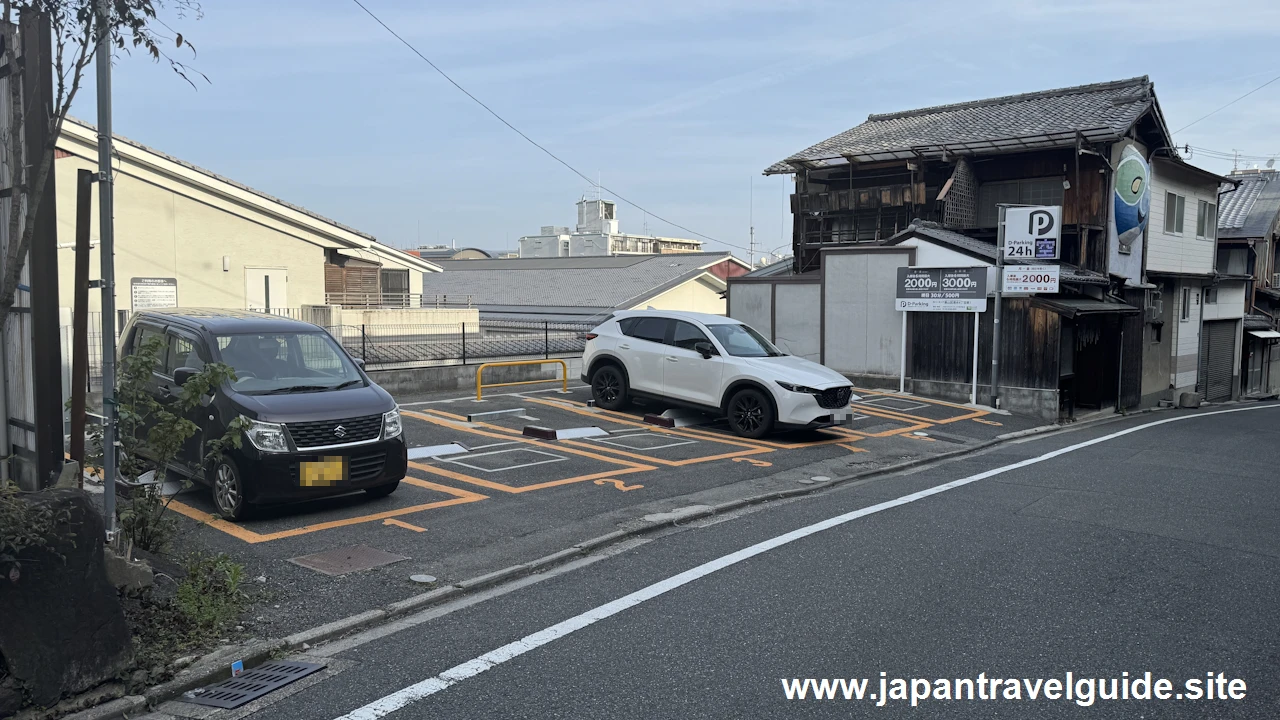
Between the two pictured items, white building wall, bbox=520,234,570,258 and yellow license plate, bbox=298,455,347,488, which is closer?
yellow license plate, bbox=298,455,347,488

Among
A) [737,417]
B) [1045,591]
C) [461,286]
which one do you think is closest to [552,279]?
[461,286]

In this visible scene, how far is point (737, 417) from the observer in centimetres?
1325

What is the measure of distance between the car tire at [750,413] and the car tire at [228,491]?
7388mm

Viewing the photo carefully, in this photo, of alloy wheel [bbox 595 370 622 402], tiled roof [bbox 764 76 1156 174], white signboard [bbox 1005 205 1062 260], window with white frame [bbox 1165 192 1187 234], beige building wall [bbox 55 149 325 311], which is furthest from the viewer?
window with white frame [bbox 1165 192 1187 234]

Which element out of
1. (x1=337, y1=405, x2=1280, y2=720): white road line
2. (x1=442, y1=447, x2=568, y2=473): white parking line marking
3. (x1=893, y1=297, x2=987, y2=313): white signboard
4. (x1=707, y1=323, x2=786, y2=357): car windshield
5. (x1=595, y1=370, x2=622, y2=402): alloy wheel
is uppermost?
(x1=893, y1=297, x2=987, y2=313): white signboard

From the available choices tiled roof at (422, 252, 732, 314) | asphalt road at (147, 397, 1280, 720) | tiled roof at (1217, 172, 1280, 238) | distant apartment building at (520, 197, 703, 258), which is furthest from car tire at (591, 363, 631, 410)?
distant apartment building at (520, 197, 703, 258)

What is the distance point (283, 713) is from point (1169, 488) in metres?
9.84

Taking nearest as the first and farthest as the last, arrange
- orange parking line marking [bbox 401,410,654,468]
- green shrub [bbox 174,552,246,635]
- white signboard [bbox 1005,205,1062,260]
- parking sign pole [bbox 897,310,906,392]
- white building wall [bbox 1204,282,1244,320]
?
green shrub [bbox 174,552,246,635] < orange parking line marking [bbox 401,410,654,468] < white signboard [bbox 1005,205,1062,260] < parking sign pole [bbox 897,310,906,392] < white building wall [bbox 1204,282,1244,320]

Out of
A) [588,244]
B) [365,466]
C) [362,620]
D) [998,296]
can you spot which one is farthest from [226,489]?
[588,244]

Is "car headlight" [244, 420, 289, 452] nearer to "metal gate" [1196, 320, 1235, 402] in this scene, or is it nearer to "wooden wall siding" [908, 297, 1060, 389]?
"wooden wall siding" [908, 297, 1060, 389]

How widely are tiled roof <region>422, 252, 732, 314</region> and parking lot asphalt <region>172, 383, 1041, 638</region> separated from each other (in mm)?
19555

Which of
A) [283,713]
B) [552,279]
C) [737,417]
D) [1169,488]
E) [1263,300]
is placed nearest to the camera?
[283,713]

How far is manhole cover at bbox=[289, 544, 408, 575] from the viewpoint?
6.51 meters

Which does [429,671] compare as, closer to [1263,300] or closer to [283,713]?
[283,713]
